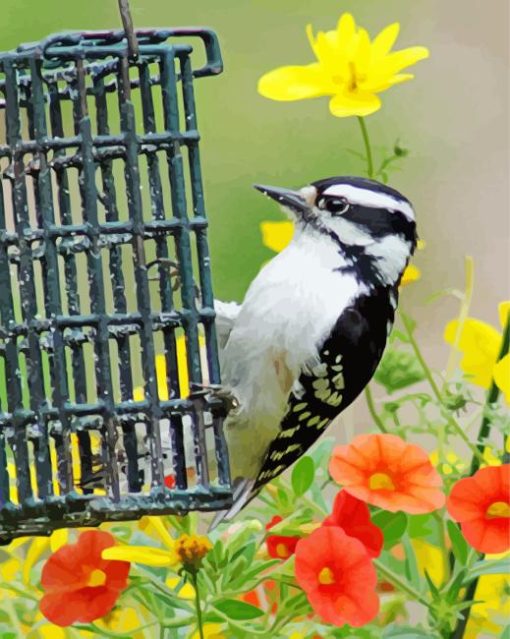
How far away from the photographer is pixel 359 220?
5.97ft

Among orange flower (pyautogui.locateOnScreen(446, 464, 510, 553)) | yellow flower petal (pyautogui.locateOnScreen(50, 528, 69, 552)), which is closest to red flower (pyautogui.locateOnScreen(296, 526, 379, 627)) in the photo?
orange flower (pyautogui.locateOnScreen(446, 464, 510, 553))

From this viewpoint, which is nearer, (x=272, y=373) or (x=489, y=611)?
(x=489, y=611)

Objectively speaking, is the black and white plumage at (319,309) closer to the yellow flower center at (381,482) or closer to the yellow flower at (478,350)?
the yellow flower at (478,350)

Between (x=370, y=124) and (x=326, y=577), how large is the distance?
62.3 inches

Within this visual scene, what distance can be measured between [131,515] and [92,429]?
0.43 ft

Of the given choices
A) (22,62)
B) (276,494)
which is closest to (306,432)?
(276,494)

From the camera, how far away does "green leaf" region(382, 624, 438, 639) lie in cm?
146

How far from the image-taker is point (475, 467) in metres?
1.57

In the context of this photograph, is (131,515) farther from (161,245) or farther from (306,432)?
(306,432)

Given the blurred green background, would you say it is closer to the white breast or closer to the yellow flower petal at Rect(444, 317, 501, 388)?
the white breast

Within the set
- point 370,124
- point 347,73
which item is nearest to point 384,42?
point 347,73

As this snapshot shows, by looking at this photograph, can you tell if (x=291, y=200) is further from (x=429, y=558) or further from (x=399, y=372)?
(x=429, y=558)

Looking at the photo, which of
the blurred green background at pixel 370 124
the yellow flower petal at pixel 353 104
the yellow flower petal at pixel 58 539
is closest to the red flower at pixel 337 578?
the yellow flower petal at pixel 58 539

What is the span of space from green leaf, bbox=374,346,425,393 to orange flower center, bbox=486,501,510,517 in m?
0.20
